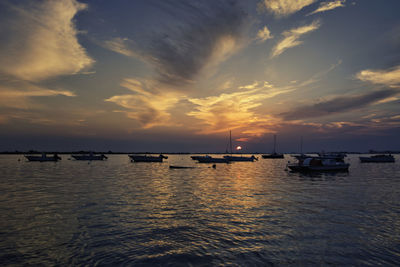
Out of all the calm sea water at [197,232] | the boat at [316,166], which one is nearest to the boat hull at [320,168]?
the boat at [316,166]

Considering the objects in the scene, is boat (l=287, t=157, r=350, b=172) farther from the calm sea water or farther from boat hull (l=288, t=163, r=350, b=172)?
the calm sea water

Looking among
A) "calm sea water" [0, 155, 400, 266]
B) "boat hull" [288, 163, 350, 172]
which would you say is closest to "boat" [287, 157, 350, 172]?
"boat hull" [288, 163, 350, 172]

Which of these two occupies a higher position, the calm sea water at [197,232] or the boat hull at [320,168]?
the boat hull at [320,168]

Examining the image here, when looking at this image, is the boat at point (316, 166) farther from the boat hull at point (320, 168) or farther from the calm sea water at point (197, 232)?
the calm sea water at point (197, 232)

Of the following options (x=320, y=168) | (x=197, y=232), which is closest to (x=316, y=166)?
(x=320, y=168)

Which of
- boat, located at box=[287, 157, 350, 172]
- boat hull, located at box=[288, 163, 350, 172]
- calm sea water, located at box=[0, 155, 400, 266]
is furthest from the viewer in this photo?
boat, located at box=[287, 157, 350, 172]

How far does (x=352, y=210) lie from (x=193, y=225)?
529 inches

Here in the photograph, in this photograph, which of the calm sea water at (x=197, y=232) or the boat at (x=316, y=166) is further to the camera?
the boat at (x=316, y=166)

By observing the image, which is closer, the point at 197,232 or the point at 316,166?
the point at 197,232

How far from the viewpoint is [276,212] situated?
17469 mm

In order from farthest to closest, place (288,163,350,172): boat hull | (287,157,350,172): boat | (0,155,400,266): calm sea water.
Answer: (287,157,350,172): boat → (288,163,350,172): boat hull → (0,155,400,266): calm sea water

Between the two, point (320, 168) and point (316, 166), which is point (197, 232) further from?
point (320, 168)

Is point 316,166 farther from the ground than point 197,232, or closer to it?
farther from the ground

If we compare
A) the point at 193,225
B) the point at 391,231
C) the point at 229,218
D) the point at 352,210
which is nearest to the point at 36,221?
the point at 193,225
